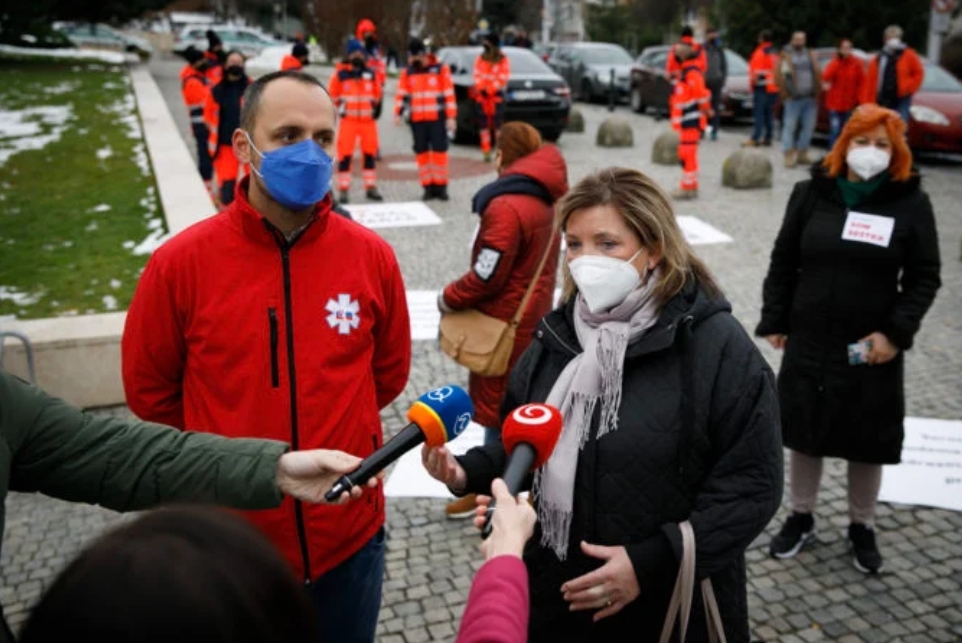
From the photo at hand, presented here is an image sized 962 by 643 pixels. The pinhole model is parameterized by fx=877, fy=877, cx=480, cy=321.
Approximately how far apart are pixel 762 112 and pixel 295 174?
1532 cm

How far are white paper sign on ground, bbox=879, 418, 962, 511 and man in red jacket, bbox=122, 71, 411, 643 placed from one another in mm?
3384

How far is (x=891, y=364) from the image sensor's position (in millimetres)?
3973

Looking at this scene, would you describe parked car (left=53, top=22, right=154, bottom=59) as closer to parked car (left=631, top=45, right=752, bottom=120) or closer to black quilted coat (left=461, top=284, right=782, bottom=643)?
parked car (left=631, top=45, right=752, bottom=120)

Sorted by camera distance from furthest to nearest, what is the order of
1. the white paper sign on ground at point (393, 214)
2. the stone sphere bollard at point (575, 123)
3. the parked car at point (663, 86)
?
the parked car at point (663, 86)
the stone sphere bollard at point (575, 123)
the white paper sign on ground at point (393, 214)

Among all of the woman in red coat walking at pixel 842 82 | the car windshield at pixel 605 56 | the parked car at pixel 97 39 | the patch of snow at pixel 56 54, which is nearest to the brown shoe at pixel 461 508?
the woman in red coat walking at pixel 842 82

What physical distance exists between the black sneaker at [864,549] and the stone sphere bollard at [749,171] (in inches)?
365

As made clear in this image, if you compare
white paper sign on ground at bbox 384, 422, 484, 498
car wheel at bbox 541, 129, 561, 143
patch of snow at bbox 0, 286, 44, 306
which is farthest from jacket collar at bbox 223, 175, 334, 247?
car wheel at bbox 541, 129, 561, 143

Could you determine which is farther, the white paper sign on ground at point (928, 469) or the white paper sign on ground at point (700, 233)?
the white paper sign on ground at point (700, 233)

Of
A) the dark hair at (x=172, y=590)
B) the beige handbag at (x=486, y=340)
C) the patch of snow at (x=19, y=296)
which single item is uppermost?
the dark hair at (x=172, y=590)

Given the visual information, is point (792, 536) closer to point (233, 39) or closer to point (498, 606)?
point (498, 606)

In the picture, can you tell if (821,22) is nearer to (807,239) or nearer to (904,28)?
(904,28)

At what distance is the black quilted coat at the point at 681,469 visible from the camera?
2.22 meters

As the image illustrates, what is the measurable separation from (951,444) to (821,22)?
23.9 m

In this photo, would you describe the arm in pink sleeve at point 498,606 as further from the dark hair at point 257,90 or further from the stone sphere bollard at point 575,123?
the stone sphere bollard at point 575,123
